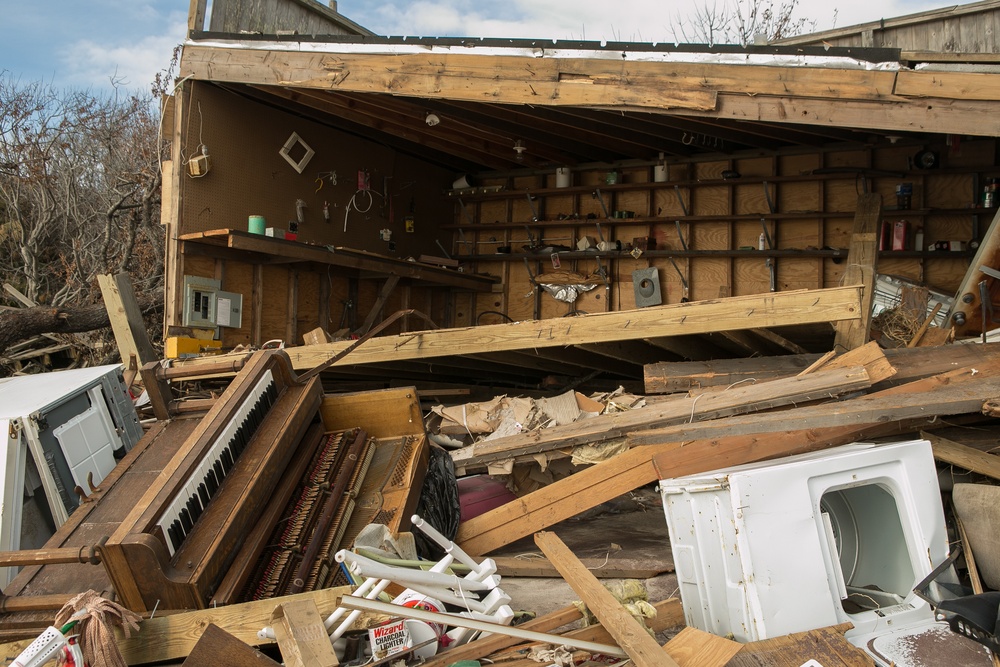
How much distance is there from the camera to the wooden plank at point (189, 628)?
3.17 meters

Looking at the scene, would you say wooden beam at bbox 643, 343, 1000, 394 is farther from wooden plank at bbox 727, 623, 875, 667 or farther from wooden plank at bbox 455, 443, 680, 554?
→ wooden plank at bbox 727, 623, 875, 667

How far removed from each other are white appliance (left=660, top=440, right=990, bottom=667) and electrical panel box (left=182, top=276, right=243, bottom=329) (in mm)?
5306

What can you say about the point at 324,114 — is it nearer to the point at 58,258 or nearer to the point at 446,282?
the point at 446,282

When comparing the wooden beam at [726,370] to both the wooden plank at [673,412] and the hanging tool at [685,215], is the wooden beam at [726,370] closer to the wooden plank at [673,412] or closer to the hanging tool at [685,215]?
the wooden plank at [673,412]

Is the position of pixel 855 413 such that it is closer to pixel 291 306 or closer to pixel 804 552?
pixel 804 552

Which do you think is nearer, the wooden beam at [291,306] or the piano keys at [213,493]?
the piano keys at [213,493]

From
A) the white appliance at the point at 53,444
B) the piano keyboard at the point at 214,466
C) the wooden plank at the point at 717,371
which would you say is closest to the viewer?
the piano keyboard at the point at 214,466

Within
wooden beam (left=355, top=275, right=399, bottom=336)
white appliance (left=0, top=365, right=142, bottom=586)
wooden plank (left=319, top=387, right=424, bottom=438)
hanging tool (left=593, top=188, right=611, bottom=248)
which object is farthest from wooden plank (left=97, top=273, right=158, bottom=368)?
hanging tool (left=593, top=188, right=611, bottom=248)

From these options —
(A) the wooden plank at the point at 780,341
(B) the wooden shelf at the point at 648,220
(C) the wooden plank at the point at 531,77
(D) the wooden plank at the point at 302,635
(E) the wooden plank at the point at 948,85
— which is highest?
(C) the wooden plank at the point at 531,77

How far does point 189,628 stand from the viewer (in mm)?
3186

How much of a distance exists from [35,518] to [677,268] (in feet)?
21.9

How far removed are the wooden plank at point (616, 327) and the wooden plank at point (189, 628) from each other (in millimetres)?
2437

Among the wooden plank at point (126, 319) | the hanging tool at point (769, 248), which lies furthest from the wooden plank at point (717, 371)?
the wooden plank at point (126, 319)

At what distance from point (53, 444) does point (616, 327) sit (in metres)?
3.59
